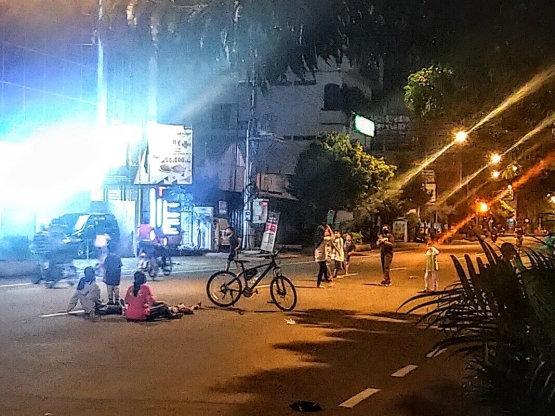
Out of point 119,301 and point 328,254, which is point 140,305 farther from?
point 328,254

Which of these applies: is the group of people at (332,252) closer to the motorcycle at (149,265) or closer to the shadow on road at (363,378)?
the motorcycle at (149,265)

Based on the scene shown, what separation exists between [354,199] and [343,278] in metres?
23.2

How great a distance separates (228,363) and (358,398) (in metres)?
2.48

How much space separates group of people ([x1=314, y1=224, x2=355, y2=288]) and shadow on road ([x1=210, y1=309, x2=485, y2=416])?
8758mm

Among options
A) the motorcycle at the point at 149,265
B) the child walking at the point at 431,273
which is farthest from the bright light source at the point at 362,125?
the child walking at the point at 431,273

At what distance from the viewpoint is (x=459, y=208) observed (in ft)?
247

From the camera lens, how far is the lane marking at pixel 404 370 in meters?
11.1

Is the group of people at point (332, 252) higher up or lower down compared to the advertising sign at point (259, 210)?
lower down

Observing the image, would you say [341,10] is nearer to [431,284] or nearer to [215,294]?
[215,294]

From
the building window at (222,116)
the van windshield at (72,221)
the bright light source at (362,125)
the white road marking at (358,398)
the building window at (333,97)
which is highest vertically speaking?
the building window at (333,97)

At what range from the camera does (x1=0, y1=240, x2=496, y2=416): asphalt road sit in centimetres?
910

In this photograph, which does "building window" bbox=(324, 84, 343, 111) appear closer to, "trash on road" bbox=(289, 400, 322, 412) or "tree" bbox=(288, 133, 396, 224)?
"tree" bbox=(288, 133, 396, 224)

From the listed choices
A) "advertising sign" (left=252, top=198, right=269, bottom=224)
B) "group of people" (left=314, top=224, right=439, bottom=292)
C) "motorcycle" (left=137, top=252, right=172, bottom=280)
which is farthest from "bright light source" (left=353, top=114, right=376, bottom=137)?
"motorcycle" (left=137, top=252, right=172, bottom=280)

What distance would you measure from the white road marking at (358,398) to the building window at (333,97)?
173 ft
